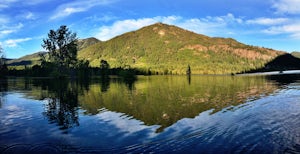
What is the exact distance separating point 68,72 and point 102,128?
138234 mm

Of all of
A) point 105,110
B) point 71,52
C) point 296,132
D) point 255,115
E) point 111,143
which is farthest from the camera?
point 71,52

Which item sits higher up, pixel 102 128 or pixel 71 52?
pixel 71 52

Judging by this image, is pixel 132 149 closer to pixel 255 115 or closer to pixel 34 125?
pixel 34 125

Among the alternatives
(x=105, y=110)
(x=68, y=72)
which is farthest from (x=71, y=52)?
(x=105, y=110)

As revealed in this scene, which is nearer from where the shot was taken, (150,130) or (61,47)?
(150,130)

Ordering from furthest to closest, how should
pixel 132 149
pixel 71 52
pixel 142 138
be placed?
pixel 71 52, pixel 142 138, pixel 132 149

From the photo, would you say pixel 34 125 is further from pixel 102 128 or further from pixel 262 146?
pixel 262 146

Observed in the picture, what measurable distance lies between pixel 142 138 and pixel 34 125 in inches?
499

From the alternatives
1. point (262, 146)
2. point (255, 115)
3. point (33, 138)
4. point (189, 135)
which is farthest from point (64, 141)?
point (255, 115)

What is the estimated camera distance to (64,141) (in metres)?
20.1

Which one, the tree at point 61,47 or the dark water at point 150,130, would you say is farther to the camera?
the tree at point 61,47

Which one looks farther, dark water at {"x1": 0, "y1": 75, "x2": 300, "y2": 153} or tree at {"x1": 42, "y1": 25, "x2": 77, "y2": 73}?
tree at {"x1": 42, "y1": 25, "x2": 77, "y2": 73}

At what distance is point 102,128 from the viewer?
24.8 metres

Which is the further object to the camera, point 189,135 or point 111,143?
point 189,135
